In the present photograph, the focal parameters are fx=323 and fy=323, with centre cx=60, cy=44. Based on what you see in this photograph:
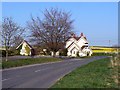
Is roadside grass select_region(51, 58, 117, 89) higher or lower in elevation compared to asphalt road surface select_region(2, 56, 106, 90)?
higher

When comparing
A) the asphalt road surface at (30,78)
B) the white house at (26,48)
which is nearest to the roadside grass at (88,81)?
the asphalt road surface at (30,78)

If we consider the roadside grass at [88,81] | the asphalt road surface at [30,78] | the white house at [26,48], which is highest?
the white house at [26,48]

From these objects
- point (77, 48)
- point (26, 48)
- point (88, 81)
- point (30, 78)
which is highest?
point (77, 48)

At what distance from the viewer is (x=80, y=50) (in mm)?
119312

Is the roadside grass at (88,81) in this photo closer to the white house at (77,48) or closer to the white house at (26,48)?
the white house at (26,48)

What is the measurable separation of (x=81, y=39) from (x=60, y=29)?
2498 inches

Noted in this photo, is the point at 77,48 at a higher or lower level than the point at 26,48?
higher

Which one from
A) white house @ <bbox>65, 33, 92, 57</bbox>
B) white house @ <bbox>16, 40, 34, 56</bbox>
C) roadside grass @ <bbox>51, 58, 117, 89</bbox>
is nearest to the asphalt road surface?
roadside grass @ <bbox>51, 58, 117, 89</bbox>

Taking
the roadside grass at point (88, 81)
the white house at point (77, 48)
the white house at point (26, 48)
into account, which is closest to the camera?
the roadside grass at point (88, 81)

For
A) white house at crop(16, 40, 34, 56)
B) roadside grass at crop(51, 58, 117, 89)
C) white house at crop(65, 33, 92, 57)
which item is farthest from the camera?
white house at crop(65, 33, 92, 57)

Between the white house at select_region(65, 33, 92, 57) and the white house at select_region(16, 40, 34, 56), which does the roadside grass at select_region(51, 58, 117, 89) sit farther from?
the white house at select_region(65, 33, 92, 57)

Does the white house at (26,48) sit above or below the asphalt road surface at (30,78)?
above

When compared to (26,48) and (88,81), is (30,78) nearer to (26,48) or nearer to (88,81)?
(88,81)

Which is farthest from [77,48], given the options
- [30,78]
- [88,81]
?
[88,81]
